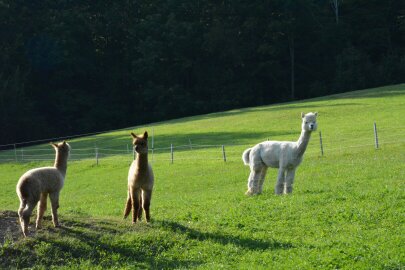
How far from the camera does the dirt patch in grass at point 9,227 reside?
14277 mm

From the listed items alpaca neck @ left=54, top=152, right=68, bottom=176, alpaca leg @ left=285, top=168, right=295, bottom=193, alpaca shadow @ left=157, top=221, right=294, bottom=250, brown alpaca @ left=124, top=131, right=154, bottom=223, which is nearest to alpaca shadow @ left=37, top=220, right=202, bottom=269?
alpaca shadow @ left=157, top=221, right=294, bottom=250

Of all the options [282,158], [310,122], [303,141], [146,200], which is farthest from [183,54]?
[146,200]

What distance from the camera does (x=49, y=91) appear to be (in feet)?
262

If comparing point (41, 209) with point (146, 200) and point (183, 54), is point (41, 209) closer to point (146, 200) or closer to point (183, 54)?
point (146, 200)

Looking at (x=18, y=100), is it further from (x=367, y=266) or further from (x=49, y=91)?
(x=367, y=266)

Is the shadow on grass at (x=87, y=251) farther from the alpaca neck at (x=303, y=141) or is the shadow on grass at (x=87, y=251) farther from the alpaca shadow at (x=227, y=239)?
the alpaca neck at (x=303, y=141)

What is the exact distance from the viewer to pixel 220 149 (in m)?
44.8

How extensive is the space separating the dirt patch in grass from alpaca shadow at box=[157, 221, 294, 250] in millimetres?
Result: 3229

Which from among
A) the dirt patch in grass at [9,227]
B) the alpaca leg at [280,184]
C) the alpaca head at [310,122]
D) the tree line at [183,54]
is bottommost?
the alpaca leg at [280,184]

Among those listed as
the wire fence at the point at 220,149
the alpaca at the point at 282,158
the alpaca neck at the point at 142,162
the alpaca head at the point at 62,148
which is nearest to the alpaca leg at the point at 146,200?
the alpaca neck at the point at 142,162

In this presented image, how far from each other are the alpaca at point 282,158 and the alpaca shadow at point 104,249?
727 cm

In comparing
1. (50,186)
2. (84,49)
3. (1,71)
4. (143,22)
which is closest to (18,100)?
(1,71)

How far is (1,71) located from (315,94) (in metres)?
34.2

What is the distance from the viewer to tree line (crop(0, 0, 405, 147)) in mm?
77000
